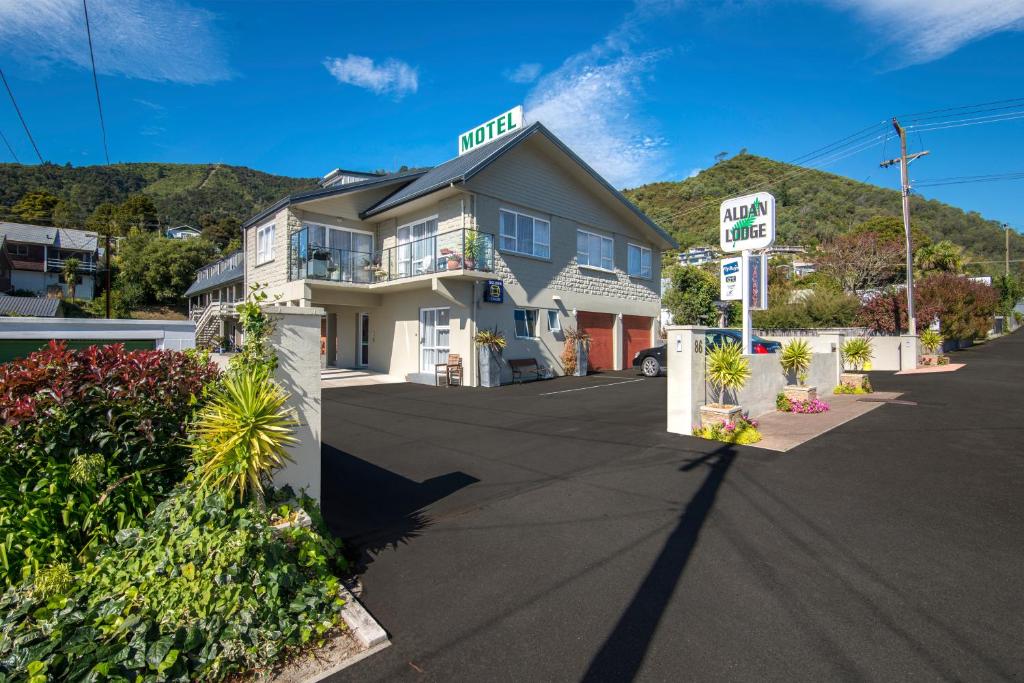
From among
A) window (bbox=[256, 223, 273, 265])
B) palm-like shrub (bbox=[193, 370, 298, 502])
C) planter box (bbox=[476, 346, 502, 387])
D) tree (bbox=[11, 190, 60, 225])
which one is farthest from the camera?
tree (bbox=[11, 190, 60, 225])

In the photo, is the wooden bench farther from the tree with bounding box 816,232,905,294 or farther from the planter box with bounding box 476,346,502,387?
the tree with bounding box 816,232,905,294

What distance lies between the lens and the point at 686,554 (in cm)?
394

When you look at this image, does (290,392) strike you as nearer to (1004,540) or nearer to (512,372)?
(1004,540)

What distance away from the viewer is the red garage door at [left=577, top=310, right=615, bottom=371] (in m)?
20.2

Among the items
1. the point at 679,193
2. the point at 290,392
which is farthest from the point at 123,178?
the point at 290,392

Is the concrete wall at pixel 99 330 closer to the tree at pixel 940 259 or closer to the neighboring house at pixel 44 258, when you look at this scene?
the tree at pixel 940 259

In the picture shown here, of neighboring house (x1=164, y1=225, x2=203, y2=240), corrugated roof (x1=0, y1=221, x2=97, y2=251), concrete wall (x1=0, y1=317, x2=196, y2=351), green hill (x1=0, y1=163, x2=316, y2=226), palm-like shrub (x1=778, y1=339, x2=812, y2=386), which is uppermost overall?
green hill (x1=0, y1=163, x2=316, y2=226)

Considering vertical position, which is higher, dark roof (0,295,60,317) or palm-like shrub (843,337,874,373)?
dark roof (0,295,60,317)

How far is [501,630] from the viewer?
3.00 metres

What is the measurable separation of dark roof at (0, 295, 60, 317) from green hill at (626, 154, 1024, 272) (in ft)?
184

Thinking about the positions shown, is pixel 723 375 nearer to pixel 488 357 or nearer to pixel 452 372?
pixel 488 357

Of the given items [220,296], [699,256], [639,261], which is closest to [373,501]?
[639,261]

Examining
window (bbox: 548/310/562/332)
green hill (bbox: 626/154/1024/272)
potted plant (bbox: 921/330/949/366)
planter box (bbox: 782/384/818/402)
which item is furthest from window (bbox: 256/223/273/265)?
green hill (bbox: 626/154/1024/272)

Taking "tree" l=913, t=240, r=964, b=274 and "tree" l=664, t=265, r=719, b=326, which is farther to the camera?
"tree" l=664, t=265, r=719, b=326
